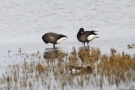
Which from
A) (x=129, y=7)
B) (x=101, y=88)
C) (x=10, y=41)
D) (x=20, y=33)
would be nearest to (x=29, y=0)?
(x=129, y=7)

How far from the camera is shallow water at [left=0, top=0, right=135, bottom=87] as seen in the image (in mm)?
25541

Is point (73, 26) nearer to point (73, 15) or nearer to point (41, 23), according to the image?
point (41, 23)

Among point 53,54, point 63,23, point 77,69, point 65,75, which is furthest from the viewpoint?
point 63,23

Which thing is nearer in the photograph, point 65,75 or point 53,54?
point 65,75

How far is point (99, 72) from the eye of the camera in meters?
15.8

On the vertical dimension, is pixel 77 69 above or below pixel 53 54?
below

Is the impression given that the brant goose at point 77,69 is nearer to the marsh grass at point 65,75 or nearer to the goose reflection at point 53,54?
the marsh grass at point 65,75

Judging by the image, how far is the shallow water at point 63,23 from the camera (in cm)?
2554

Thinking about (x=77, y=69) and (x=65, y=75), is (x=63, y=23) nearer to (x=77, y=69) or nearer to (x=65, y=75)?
(x=77, y=69)

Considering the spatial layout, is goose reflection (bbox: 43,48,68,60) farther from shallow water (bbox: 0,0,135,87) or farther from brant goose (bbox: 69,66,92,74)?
brant goose (bbox: 69,66,92,74)

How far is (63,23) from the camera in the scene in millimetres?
38719

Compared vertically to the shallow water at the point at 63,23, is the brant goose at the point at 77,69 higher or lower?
lower

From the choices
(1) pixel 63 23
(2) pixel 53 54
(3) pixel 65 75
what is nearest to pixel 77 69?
(3) pixel 65 75

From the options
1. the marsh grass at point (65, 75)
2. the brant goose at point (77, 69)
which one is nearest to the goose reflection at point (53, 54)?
the marsh grass at point (65, 75)
